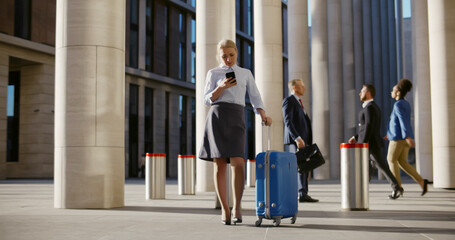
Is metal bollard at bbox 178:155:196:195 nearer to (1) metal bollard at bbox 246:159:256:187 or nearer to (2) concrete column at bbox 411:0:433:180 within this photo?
(1) metal bollard at bbox 246:159:256:187

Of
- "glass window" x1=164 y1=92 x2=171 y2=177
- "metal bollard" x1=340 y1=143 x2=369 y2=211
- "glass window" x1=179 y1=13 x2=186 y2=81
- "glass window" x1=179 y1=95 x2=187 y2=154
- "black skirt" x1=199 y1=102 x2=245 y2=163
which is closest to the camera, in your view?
"black skirt" x1=199 y1=102 x2=245 y2=163

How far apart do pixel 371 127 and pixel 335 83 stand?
19324 millimetres

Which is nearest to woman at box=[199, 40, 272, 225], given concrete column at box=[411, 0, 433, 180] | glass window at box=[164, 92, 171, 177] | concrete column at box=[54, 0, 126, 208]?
concrete column at box=[54, 0, 126, 208]

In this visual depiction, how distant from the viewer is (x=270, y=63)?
20844 millimetres

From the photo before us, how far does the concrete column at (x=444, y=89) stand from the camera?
14859 mm

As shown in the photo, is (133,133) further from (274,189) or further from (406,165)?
(274,189)

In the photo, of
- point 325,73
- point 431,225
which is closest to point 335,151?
point 325,73

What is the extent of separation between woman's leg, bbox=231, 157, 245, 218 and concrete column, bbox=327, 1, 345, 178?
23.6 m

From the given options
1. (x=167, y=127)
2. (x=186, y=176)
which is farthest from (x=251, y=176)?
(x=167, y=127)

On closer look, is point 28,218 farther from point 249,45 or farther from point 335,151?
point 249,45

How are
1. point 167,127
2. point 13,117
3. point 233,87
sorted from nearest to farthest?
point 233,87 → point 13,117 → point 167,127

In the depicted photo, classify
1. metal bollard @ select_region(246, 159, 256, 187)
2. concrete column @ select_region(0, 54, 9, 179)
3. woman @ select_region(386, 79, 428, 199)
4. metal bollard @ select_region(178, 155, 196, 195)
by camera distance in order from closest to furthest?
1. woman @ select_region(386, 79, 428, 199)
2. metal bollard @ select_region(178, 155, 196, 195)
3. metal bollard @ select_region(246, 159, 256, 187)
4. concrete column @ select_region(0, 54, 9, 179)

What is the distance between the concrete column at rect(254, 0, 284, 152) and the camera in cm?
2070

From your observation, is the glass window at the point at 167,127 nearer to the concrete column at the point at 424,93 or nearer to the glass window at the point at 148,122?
the glass window at the point at 148,122
